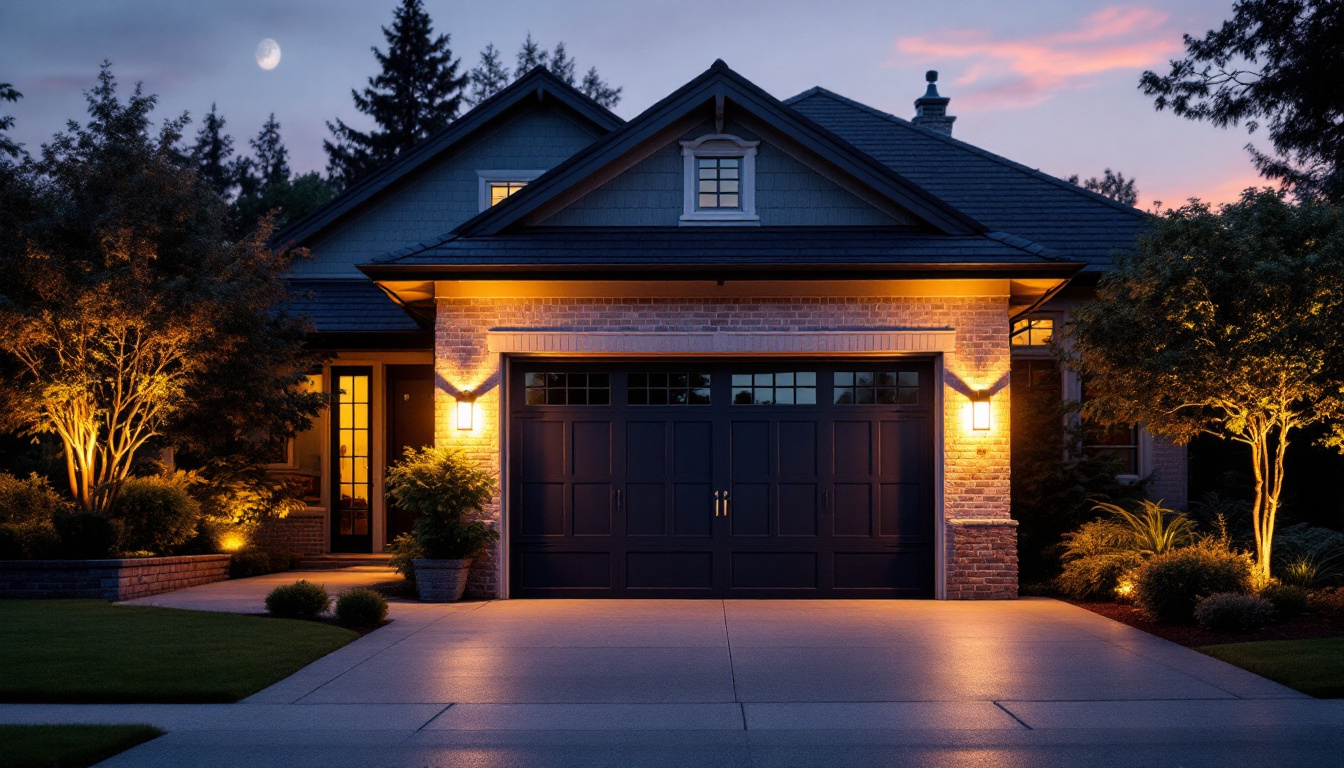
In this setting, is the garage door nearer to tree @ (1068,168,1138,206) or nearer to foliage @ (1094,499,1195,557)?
foliage @ (1094,499,1195,557)

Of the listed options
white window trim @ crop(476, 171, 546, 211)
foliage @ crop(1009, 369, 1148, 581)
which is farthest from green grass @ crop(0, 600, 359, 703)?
white window trim @ crop(476, 171, 546, 211)

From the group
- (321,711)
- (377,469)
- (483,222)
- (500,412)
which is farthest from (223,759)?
(377,469)

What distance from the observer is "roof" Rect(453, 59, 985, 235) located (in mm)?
14078

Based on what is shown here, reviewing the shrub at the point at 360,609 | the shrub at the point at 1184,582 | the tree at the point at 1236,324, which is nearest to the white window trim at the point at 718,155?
the tree at the point at 1236,324

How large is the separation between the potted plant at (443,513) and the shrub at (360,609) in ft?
5.72

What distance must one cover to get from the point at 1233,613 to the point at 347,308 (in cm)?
1291

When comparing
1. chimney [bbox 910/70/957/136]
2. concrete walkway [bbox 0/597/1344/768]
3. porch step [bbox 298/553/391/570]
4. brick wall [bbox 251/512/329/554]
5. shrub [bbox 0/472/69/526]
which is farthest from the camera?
chimney [bbox 910/70/957/136]

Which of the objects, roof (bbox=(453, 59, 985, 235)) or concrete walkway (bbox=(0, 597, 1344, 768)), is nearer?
concrete walkway (bbox=(0, 597, 1344, 768))

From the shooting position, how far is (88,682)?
8203 millimetres

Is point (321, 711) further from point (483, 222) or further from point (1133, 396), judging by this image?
point (1133, 396)

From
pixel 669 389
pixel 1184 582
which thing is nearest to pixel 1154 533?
pixel 1184 582

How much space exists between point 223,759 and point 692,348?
8169 millimetres

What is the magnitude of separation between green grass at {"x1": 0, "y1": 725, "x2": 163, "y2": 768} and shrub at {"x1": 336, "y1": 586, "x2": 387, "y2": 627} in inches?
170

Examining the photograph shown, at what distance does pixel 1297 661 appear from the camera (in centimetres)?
905
